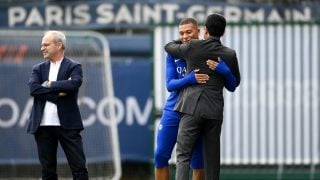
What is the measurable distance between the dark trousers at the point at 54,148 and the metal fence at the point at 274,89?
140 inches

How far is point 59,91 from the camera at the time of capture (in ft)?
31.8

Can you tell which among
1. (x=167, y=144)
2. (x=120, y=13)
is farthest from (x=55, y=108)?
(x=120, y=13)

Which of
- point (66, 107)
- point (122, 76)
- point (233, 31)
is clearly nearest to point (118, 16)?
point (122, 76)

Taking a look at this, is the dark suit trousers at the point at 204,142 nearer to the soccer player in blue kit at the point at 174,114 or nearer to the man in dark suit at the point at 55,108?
the soccer player in blue kit at the point at 174,114

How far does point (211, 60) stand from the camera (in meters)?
9.23

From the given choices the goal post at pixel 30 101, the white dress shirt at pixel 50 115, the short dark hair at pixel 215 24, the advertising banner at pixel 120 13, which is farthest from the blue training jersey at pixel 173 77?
the advertising banner at pixel 120 13

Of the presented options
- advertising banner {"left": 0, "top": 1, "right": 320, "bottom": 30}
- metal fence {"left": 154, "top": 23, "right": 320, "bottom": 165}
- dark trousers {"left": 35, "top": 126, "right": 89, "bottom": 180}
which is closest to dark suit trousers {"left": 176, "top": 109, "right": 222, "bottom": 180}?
dark trousers {"left": 35, "top": 126, "right": 89, "bottom": 180}

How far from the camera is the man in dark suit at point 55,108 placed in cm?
970

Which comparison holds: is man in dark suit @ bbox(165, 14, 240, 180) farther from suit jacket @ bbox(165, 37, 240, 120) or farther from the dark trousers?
the dark trousers

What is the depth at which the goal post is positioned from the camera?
13.1 m

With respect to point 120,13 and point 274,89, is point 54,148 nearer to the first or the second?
point 274,89

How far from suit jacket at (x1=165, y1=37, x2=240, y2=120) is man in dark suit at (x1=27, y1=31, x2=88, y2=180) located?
1.20 metres

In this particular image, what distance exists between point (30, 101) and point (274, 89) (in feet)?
10.9

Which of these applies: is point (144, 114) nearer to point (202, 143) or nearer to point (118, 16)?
point (118, 16)
